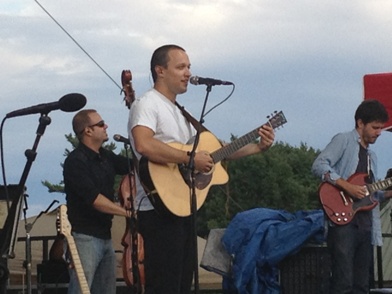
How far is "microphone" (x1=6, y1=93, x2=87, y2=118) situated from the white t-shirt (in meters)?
0.68

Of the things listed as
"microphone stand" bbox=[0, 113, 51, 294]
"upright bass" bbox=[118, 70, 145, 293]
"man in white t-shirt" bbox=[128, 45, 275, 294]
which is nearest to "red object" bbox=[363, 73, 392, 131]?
"upright bass" bbox=[118, 70, 145, 293]

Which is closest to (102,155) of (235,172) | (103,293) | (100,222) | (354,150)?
(100,222)

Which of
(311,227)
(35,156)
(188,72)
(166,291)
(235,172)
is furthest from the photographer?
(235,172)

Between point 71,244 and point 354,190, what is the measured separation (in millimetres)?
2234

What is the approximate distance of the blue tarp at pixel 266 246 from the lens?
26.0 ft

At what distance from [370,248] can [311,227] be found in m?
1.01

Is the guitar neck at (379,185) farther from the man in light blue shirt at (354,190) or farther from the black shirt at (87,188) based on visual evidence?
the black shirt at (87,188)

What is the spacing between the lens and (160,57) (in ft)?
18.1

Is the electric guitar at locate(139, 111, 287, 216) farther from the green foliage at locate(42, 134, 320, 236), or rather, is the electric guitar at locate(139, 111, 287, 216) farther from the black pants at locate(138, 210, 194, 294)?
the green foliage at locate(42, 134, 320, 236)

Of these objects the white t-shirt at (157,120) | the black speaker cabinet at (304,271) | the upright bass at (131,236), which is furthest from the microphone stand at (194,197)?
the black speaker cabinet at (304,271)

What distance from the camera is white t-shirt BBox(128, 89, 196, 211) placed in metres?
5.31

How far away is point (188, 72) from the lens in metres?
5.52

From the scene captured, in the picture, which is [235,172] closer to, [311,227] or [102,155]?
[311,227]

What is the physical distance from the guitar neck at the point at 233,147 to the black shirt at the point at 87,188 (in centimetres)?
97
